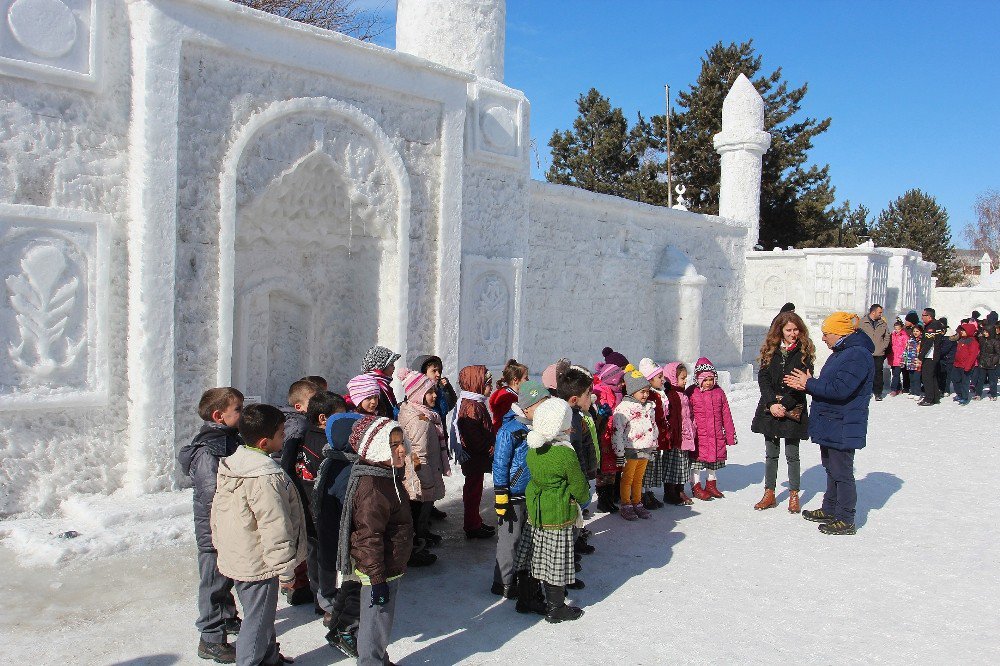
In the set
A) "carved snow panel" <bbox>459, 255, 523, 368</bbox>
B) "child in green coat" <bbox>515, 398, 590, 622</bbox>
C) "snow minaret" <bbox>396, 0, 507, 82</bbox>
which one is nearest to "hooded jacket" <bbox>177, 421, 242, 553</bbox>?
"child in green coat" <bbox>515, 398, 590, 622</bbox>

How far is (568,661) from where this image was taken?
3.52 metres

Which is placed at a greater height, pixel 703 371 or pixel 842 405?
pixel 703 371

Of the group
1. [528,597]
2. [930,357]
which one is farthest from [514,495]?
[930,357]

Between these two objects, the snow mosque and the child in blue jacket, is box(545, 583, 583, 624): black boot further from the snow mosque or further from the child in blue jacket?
the snow mosque

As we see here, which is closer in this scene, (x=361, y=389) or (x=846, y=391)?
(x=361, y=389)

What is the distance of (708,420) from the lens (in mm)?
6203

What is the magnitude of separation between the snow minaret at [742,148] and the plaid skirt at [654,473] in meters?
11.2

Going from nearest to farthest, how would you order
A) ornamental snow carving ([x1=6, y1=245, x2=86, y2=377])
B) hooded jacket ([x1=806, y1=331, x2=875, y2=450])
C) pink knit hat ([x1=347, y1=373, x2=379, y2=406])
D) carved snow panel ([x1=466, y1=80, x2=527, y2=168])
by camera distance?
pink knit hat ([x1=347, y1=373, x2=379, y2=406]) → ornamental snow carving ([x1=6, y1=245, x2=86, y2=377]) → hooded jacket ([x1=806, y1=331, x2=875, y2=450]) → carved snow panel ([x1=466, y1=80, x2=527, y2=168])

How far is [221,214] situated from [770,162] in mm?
25560

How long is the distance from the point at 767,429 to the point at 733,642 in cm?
256

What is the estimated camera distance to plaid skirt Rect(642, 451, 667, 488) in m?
6.11

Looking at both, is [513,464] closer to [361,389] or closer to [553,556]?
[553,556]

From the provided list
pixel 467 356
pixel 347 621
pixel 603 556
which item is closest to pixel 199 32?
pixel 467 356

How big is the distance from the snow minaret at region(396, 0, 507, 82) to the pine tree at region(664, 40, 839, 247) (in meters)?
21.0
